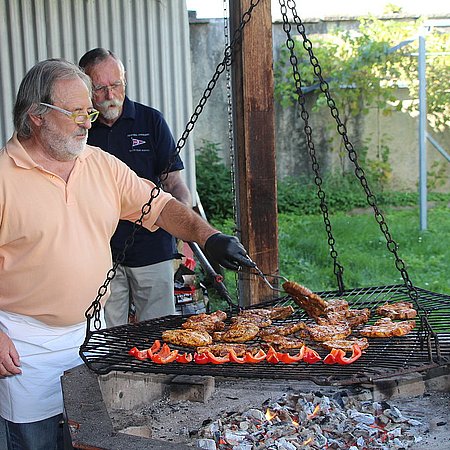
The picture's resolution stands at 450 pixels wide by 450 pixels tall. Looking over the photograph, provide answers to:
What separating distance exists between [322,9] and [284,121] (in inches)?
108

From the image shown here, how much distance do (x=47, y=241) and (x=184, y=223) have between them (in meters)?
0.71

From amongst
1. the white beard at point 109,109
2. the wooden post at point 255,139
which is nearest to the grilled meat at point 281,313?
the wooden post at point 255,139

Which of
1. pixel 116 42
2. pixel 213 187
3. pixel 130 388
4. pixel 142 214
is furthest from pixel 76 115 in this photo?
pixel 213 187

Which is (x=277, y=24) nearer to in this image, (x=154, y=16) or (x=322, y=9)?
(x=322, y=9)

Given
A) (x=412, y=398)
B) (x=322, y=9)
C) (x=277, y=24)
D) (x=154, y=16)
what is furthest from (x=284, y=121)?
(x=412, y=398)

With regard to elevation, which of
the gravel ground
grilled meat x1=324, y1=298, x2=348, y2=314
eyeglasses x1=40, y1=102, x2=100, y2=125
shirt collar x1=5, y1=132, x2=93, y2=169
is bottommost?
the gravel ground

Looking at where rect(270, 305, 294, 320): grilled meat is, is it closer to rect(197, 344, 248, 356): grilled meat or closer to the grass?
rect(197, 344, 248, 356): grilled meat

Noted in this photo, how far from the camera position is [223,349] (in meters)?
2.97

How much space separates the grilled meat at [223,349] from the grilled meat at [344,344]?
33 cm

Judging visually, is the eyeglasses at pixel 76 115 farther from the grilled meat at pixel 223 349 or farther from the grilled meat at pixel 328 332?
the grilled meat at pixel 328 332

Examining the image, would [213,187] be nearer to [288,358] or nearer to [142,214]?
[142,214]

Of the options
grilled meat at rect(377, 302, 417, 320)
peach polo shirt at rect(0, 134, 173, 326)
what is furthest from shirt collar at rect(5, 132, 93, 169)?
grilled meat at rect(377, 302, 417, 320)

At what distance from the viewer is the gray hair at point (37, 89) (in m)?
3.19

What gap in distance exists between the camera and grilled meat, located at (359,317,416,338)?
10.0 feet
